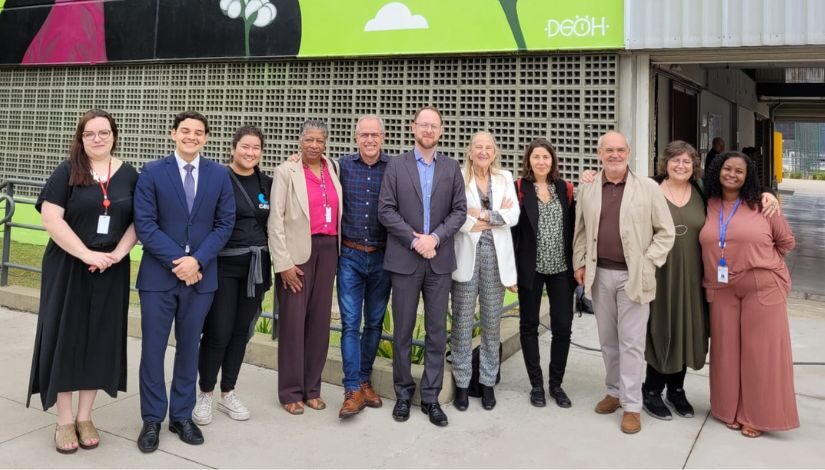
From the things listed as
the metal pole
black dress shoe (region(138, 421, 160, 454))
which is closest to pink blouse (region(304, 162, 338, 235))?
black dress shoe (region(138, 421, 160, 454))

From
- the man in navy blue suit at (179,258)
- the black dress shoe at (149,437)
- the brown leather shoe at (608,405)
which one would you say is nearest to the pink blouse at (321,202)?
the man in navy blue suit at (179,258)

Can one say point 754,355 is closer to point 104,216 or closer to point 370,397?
point 370,397

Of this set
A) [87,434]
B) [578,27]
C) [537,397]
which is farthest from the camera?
[578,27]

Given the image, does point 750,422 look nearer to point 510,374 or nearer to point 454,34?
point 510,374

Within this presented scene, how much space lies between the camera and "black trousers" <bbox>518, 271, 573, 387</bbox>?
13.3 feet

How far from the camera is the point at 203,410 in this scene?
3.75 meters

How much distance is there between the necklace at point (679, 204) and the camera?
12.6 ft

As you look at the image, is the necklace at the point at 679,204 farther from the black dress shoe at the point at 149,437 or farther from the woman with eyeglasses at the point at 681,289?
the black dress shoe at the point at 149,437

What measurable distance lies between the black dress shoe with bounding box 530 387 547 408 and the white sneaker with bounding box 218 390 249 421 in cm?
181

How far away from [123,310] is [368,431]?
1517mm

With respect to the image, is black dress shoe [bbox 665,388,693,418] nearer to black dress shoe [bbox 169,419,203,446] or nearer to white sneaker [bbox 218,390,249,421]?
white sneaker [bbox 218,390,249,421]

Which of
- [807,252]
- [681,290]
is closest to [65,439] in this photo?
[681,290]

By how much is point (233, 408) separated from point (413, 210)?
63.7 inches

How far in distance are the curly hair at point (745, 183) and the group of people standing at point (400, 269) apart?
0.02m
